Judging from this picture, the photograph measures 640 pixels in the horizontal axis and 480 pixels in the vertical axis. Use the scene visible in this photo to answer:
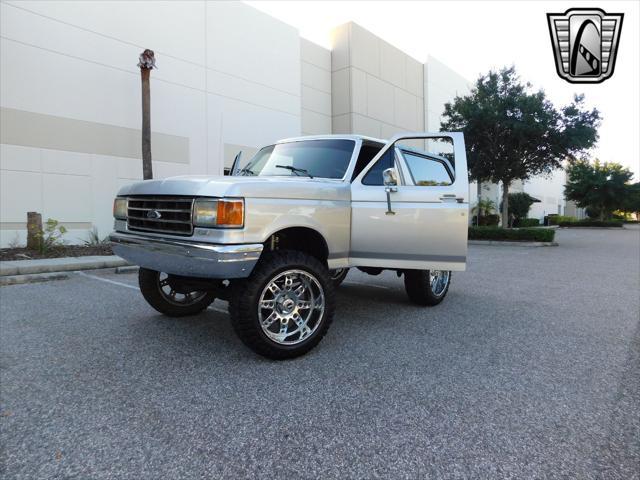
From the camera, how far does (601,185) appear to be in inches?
1582

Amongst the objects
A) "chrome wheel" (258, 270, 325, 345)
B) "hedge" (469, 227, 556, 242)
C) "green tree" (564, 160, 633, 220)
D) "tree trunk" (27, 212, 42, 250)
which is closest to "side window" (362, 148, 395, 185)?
"chrome wheel" (258, 270, 325, 345)

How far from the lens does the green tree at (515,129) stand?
17375 mm

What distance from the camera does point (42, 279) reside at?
757 cm

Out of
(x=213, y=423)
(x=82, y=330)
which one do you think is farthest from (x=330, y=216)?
(x=82, y=330)

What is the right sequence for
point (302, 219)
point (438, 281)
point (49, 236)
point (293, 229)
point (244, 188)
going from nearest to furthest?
1. point (244, 188)
2. point (302, 219)
3. point (293, 229)
4. point (438, 281)
5. point (49, 236)

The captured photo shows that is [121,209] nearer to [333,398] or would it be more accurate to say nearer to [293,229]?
[293,229]

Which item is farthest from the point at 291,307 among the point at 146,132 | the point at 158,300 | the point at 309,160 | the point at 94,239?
the point at 94,239

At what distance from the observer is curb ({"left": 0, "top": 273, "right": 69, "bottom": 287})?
23.9 ft

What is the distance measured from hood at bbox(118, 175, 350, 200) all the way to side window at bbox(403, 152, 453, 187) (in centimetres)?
112

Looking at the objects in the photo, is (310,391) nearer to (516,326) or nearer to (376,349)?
(376,349)

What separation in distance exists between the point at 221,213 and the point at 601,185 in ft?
155

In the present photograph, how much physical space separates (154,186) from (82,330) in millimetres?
1895
